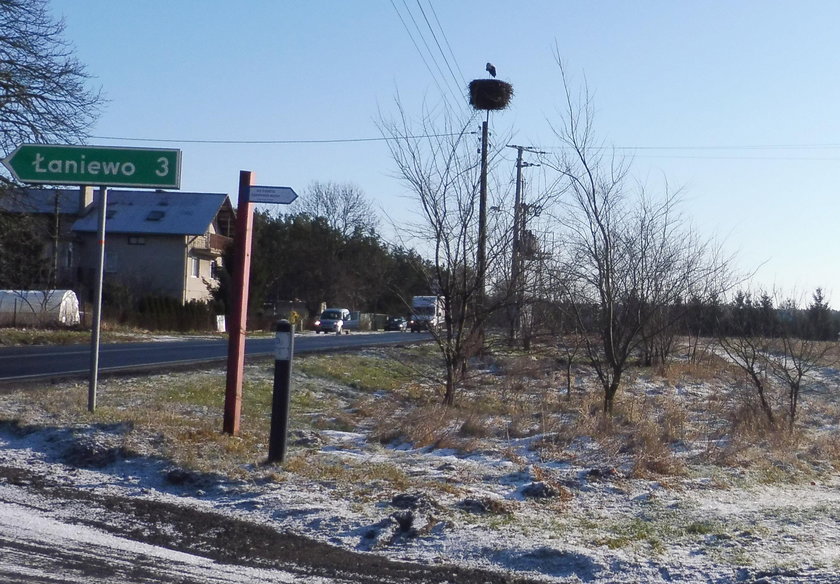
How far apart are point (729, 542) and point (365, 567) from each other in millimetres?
2619

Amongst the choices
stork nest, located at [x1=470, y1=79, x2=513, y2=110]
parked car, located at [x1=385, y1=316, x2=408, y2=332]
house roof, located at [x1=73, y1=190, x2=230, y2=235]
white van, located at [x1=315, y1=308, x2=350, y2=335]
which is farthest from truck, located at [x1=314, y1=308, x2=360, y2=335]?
stork nest, located at [x1=470, y1=79, x2=513, y2=110]

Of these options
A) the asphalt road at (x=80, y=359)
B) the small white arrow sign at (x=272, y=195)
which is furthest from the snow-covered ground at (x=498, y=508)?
the asphalt road at (x=80, y=359)

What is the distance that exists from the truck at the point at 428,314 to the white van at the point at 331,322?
3934 centimetres

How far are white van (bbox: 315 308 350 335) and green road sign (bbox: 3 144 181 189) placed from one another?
49.9 metres

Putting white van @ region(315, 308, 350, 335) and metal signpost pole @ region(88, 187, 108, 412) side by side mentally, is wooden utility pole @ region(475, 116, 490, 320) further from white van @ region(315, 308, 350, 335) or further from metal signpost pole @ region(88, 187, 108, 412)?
white van @ region(315, 308, 350, 335)

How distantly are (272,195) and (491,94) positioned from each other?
12.4m

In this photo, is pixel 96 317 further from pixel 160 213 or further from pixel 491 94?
pixel 160 213

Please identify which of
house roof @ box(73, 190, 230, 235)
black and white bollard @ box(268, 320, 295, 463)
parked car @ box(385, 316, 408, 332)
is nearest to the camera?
black and white bollard @ box(268, 320, 295, 463)

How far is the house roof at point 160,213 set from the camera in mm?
55969

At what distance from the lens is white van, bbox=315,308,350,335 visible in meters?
60.8

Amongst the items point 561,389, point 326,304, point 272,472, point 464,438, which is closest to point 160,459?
point 272,472

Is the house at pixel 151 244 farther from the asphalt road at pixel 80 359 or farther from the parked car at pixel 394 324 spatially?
the asphalt road at pixel 80 359

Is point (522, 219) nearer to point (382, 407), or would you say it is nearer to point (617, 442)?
point (382, 407)

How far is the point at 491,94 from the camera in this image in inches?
844
